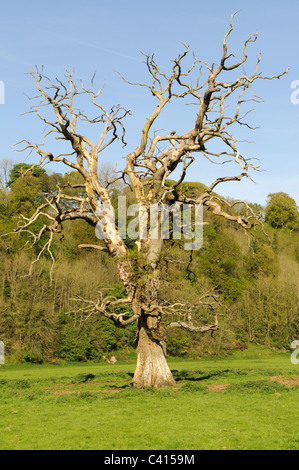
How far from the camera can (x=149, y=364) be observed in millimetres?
17609

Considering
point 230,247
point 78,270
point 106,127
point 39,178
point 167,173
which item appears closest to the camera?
point 167,173

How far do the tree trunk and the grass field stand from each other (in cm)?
69

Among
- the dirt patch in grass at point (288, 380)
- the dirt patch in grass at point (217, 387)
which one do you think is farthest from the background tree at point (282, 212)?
the dirt patch in grass at point (217, 387)

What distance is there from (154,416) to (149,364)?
5.06 m

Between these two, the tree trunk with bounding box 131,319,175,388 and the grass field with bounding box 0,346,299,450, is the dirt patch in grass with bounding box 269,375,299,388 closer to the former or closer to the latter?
the grass field with bounding box 0,346,299,450

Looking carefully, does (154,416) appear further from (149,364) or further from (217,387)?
(217,387)

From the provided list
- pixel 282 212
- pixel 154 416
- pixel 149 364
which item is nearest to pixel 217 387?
pixel 149 364

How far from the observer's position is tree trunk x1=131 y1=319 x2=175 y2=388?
17500 mm

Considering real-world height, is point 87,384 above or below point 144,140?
below

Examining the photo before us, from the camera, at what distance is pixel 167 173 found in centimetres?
1877

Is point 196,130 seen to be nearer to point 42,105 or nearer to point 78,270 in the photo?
point 42,105
